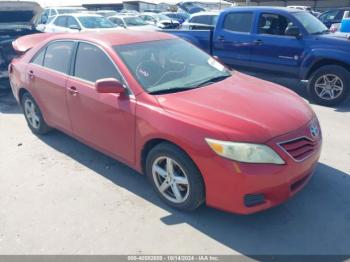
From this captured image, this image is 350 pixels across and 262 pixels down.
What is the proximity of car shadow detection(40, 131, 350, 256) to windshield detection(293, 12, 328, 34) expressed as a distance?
3.82 meters

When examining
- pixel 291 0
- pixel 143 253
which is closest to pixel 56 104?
pixel 143 253

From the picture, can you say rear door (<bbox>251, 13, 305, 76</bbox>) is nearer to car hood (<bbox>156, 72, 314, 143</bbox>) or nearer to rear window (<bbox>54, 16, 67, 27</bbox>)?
car hood (<bbox>156, 72, 314, 143</bbox>)

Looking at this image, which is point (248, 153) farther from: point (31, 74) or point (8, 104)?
point (8, 104)

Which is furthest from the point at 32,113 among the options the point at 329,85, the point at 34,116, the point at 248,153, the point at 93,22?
the point at 93,22

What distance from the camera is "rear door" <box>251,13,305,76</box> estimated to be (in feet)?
22.0

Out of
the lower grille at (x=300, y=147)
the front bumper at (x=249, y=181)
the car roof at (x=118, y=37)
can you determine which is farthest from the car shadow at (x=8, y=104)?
the lower grille at (x=300, y=147)

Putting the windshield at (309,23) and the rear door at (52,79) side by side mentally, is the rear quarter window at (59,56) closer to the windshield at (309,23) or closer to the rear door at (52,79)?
the rear door at (52,79)

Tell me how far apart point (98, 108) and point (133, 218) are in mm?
1230

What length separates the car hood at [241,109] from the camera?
2.80 metres

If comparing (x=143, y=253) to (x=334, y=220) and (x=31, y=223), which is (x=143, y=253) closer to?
(x=31, y=223)

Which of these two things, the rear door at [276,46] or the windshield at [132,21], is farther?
the windshield at [132,21]

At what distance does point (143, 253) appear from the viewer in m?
2.84

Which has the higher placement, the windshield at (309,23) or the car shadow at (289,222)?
the windshield at (309,23)

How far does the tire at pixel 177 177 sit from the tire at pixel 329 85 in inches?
172
